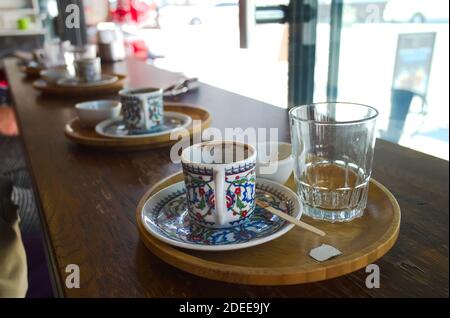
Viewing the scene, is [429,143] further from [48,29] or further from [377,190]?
[48,29]

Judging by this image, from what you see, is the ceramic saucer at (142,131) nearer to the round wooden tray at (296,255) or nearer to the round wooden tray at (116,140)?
the round wooden tray at (116,140)

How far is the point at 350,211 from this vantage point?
454 millimetres

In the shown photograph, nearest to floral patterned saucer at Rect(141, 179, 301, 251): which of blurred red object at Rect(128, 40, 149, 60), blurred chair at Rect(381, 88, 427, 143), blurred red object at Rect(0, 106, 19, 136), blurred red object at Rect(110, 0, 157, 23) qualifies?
blurred chair at Rect(381, 88, 427, 143)

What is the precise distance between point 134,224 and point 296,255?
19 cm

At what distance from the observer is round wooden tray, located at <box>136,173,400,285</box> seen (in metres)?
0.36

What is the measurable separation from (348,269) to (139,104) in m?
0.49

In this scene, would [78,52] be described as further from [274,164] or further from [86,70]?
[274,164]

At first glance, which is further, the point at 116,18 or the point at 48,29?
the point at 48,29

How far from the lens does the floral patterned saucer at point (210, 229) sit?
0.39m

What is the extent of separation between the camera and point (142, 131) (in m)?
0.76

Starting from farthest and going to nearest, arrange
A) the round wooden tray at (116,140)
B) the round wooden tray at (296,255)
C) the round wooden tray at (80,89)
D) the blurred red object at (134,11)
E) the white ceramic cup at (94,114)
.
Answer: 1. the blurred red object at (134,11)
2. the round wooden tray at (80,89)
3. the white ceramic cup at (94,114)
4. the round wooden tray at (116,140)
5. the round wooden tray at (296,255)

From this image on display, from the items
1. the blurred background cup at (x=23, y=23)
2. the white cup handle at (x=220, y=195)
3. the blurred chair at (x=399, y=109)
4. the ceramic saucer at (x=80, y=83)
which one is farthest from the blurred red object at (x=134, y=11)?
the white cup handle at (x=220, y=195)

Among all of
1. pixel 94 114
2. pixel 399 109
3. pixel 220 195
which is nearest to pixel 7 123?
pixel 94 114

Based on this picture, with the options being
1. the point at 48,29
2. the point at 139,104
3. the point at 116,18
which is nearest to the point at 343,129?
the point at 139,104
